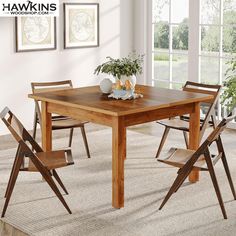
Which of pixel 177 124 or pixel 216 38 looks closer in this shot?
pixel 177 124

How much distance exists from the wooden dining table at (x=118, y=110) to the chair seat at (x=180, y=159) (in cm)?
34

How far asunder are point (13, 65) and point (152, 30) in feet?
7.81

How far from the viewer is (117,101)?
5.53 meters

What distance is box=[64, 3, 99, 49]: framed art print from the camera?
8.36 meters

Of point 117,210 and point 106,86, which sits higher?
point 106,86

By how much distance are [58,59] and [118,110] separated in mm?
3491

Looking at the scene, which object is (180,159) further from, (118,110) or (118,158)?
(118,110)

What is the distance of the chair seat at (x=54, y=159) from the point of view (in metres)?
5.02

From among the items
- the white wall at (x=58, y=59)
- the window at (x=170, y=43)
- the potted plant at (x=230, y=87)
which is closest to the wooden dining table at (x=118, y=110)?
the potted plant at (x=230, y=87)

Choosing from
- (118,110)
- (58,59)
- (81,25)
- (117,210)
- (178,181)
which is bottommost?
(117,210)

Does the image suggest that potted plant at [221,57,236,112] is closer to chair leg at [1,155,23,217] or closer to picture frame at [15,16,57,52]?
picture frame at [15,16,57,52]

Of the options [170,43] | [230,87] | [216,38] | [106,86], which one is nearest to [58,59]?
[170,43]

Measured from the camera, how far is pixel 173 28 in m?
8.84

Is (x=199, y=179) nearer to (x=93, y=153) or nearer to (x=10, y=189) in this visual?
(x=93, y=153)
